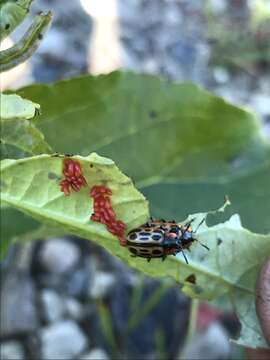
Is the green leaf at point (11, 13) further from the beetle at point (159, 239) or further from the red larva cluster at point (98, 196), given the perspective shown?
the beetle at point (159, 239)

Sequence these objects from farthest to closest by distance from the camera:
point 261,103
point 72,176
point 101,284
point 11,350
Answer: point 261,103, point 101,284, point 11,350, point 72,176

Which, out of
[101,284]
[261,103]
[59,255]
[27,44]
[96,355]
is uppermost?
[261,103]

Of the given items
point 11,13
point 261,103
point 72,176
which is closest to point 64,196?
point 72,176

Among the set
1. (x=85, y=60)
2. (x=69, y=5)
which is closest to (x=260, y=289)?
(x=85, y=60)

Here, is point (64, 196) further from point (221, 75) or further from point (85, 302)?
point (221, 75)

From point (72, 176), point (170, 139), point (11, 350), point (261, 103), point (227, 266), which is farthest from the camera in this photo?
point (261, 103)

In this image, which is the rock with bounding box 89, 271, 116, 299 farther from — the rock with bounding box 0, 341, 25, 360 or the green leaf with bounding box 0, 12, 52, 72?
the green leaf with bounding box 0, 12, 52, 72

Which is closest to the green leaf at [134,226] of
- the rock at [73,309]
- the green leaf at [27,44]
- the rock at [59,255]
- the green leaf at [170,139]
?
the green leaf at [27,44]
